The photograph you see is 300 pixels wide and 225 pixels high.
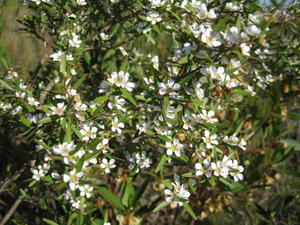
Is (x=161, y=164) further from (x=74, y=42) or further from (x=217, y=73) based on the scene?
(x=74, y=42)

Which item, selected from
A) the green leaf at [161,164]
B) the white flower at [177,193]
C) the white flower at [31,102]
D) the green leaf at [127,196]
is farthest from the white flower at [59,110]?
the green leaf at [127,196]

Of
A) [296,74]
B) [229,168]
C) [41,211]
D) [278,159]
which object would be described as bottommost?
[41,211]

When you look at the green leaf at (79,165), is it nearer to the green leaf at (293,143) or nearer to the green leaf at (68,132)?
the green leaf at (68,132)

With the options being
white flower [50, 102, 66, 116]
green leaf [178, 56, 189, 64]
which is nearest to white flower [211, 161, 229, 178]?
green leaf [178, 56, 189, 64]

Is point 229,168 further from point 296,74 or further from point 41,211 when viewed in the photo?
point 41,211

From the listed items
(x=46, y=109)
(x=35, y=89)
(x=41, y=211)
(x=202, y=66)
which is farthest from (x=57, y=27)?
(x=41, y=211)

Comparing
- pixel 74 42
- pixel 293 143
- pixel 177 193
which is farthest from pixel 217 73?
pixel 293 143
